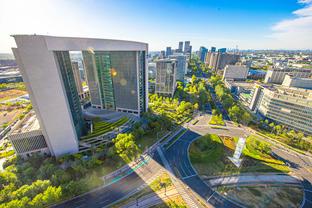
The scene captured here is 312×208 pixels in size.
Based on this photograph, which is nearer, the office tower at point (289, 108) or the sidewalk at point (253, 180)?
the sidewalk at point (253, 180)

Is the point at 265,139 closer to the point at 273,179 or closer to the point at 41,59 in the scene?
the point at 273,179

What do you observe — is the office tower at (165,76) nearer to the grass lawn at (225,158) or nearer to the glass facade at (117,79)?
the glass facade at (117,79)

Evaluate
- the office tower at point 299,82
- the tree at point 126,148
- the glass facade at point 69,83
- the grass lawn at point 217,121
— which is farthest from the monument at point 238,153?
the office tower at point 299,82

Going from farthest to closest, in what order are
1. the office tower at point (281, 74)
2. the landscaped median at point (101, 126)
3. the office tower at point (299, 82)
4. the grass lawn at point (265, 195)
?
1. the office tower at point (281, 74)
2. the office tower at point (299, 82)
3. the landscaped median at point (101, 126)
4. the grass lawn at point (265, 195)

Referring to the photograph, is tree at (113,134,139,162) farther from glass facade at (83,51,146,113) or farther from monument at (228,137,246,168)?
monument at (228,137,246,168)

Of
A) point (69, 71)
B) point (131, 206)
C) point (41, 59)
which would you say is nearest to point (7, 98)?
point (69, 71)

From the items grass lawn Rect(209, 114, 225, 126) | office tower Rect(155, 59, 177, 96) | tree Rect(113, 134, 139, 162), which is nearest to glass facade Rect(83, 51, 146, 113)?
tree Rect(113, 134, 139, 162)
